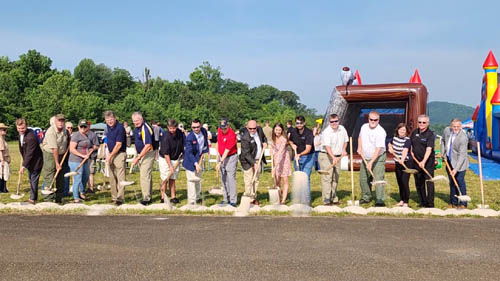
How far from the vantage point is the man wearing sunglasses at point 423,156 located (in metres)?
9.32

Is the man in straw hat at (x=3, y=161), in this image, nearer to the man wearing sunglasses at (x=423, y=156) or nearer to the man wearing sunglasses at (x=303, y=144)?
the man wearing sunglasses at (x=303, y=144)

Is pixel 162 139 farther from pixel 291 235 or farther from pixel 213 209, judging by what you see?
pixel 291 235

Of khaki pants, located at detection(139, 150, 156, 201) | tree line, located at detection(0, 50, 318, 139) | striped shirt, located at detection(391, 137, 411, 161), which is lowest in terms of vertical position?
khaki pants, located at detection(139, 150, 156, 201)

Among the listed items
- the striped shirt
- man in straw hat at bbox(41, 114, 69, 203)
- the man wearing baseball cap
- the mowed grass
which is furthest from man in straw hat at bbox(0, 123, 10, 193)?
the striped shirt

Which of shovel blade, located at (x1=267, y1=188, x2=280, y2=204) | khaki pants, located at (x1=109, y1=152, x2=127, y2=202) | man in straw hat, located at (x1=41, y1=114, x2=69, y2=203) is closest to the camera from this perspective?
shovel blade, located at (x1=267, y1=188, x2=280, y2=204)

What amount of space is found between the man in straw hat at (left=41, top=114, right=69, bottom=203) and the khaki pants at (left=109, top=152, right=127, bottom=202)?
0.99 m

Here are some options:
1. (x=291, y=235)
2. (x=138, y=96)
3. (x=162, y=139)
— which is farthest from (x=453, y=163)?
(x=138, y=96)

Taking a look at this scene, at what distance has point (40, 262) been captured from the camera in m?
5.61

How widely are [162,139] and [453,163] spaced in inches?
209

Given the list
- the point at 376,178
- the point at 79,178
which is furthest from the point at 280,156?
the point at 79,178

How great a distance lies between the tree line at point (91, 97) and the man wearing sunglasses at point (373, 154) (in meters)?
47.9

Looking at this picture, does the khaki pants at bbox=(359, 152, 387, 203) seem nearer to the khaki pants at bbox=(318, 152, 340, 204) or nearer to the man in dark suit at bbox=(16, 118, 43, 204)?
the khaki pants at bbox=(318, 152, 340, 204)

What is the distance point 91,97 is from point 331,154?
172 feet

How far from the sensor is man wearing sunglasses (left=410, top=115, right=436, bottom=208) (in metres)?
9.32
